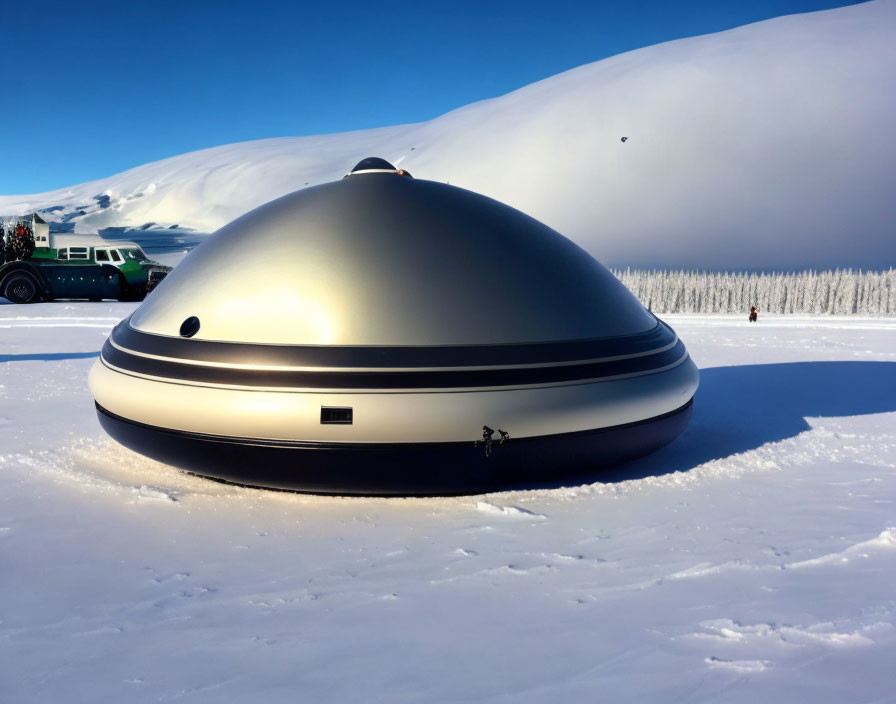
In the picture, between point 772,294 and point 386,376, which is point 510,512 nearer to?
point 386,376

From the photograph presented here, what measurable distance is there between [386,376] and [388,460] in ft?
1.58

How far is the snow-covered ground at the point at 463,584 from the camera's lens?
8.59 ft

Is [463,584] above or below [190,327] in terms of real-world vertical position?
below

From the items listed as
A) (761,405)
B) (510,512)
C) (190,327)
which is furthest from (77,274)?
(510,512)

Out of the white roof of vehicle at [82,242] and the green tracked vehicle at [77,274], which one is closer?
the green tracked vehicle at [77,274]

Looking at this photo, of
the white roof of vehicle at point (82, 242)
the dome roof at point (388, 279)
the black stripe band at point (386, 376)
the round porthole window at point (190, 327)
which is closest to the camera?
the black stripe band at point (386, 376)

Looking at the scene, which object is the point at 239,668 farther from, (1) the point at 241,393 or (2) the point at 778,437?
(2) the point at 778,437

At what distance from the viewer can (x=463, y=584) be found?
3402 millimetres

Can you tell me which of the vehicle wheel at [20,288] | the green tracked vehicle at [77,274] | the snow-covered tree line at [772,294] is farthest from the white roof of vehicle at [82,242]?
the snow-covered tree line at [772,294]

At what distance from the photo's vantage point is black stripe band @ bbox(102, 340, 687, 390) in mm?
4223

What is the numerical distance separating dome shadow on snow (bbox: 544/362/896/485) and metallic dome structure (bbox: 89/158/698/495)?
20.9 inches

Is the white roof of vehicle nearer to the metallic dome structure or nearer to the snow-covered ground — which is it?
the snow-covered ground

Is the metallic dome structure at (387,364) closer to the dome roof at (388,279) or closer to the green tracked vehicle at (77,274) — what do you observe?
the dome roof at (388,279)

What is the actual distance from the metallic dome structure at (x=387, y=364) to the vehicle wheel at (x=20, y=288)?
20.9 metres
